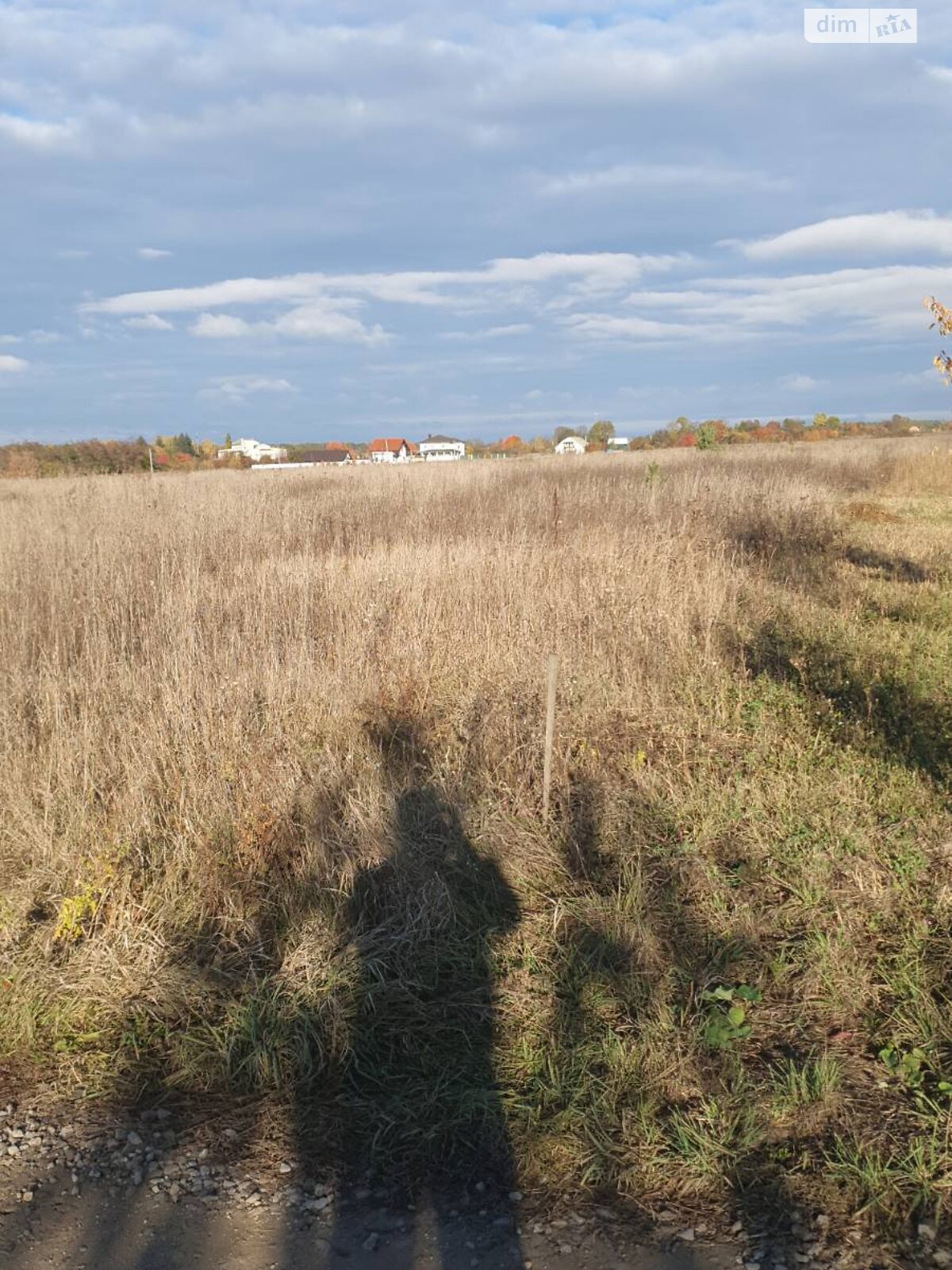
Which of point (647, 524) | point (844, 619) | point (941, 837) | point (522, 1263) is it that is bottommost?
point (522, 1263)

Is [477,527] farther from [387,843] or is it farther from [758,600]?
[387,843]

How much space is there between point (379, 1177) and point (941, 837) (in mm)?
2608

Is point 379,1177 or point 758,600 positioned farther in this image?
point 758,600

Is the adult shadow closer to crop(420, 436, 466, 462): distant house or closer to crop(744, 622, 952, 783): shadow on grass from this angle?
crop(744, 622, 952, 783): shadow on grass

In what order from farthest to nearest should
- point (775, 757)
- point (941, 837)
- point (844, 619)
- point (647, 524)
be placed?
1. point (647, 524)
2. point (844, 619)
3. point (775, 757)
4. point (941, 837)

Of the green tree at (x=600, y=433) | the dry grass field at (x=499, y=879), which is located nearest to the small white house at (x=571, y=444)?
the green tree at (x=600, y=433)

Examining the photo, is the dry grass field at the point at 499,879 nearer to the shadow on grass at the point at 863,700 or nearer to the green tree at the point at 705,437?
the shadow on grass at the point at 863,700

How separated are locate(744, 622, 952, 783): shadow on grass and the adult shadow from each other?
2.29 metres

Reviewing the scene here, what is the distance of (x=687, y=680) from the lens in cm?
597

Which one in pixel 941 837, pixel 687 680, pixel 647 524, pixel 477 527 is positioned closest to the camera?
pixel 941 837

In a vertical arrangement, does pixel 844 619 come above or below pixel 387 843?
above

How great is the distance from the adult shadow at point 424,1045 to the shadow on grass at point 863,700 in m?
2.29

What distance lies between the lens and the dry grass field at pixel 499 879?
2.66 meters

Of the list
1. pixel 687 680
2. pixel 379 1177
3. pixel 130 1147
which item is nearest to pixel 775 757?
pixel 687 680
